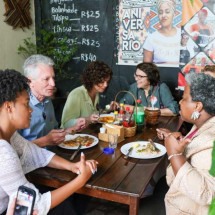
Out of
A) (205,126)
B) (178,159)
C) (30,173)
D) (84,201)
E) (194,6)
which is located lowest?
(84,201)

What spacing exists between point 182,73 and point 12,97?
253cm

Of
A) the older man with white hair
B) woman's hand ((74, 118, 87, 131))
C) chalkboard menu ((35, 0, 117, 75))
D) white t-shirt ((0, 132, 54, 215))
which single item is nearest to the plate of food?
woman's hand ((74, 118, 87, 131))

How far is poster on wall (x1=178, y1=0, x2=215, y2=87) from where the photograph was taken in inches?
117

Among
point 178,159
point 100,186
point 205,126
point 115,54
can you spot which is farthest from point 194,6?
point 100,186

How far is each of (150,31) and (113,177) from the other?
8.04 ft

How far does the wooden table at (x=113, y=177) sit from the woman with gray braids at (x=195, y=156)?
5.8 inches

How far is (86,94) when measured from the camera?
242 cm

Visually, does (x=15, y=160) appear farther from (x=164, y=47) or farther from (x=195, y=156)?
(x=164, y=47)

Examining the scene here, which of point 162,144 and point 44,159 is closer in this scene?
point 44,159

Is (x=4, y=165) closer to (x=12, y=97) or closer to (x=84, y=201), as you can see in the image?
(x=12, y=97)

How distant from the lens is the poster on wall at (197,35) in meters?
2.98

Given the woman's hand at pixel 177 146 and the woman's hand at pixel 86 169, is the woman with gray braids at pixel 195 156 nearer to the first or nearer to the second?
the woman's hand at pixel 177 146

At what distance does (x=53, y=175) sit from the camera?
131cm

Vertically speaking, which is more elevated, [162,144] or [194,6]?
[194,6]
